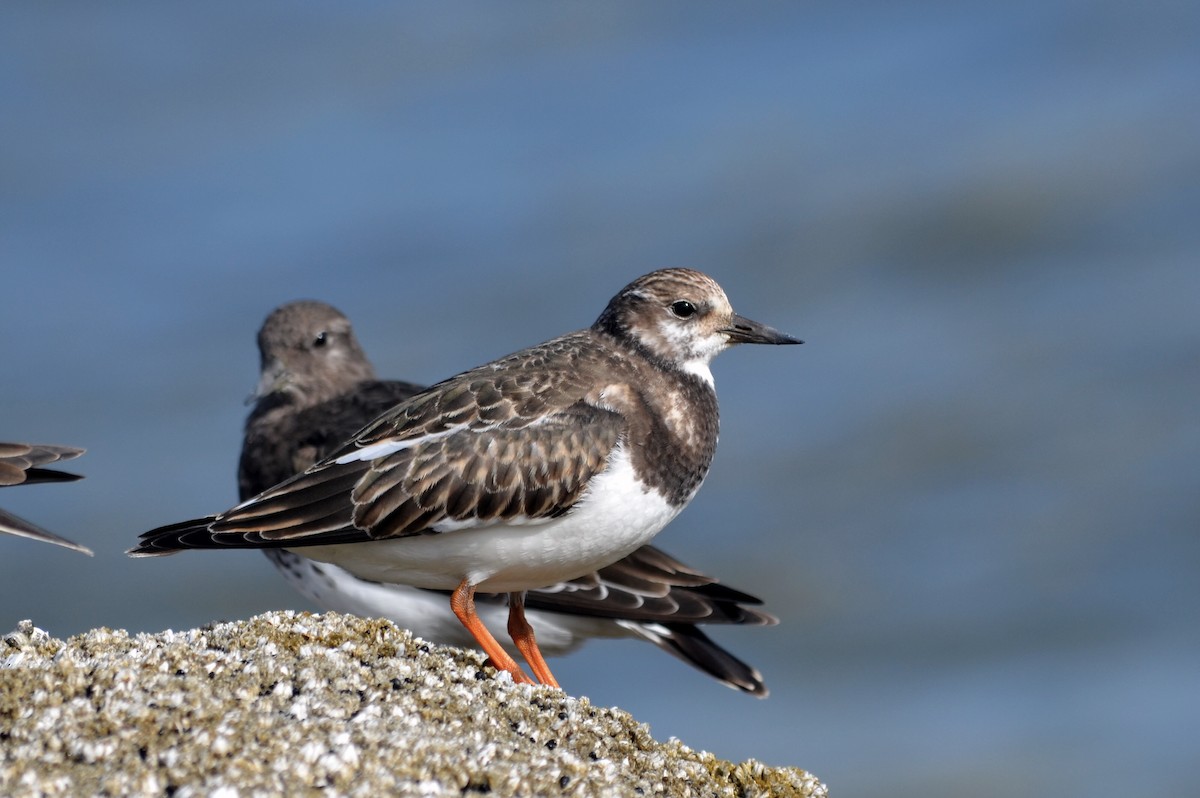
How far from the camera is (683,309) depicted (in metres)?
5.62

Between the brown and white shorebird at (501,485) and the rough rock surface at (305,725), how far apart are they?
0.81 metres

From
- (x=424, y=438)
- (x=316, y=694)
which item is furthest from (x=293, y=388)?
(x=316, y=694)

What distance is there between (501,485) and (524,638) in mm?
735

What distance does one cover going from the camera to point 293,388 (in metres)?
8.43

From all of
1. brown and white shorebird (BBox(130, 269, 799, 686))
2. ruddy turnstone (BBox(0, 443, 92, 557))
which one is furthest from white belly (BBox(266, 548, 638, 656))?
brown and white shorebird (BBox(130, 269, 799, 686))

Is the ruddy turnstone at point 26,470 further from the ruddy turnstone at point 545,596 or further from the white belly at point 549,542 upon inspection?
the ruddy turnstone at point 545,596

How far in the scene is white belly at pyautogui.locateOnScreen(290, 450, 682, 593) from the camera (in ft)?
16.3

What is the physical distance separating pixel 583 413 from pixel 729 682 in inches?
99.3

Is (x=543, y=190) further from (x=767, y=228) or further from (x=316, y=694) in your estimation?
(x=316, y=694)

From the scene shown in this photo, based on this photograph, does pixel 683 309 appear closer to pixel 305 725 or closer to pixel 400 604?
pixel 400 604

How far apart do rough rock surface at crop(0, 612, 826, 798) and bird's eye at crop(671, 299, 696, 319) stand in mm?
1807

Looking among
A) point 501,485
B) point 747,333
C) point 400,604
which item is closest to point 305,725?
point 501,485

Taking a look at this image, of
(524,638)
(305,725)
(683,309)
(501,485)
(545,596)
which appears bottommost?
(305,725)

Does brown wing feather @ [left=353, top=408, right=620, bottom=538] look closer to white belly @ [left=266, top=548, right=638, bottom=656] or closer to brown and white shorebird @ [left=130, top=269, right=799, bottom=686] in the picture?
brown and white shorebird @ [left=130, top=269, right=799, bottom=686]
